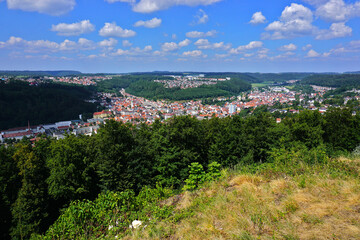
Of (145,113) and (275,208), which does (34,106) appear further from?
(275,208)

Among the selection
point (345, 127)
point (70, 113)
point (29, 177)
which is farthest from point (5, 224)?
point (70, 113)

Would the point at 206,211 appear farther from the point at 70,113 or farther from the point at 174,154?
the point at 70,113

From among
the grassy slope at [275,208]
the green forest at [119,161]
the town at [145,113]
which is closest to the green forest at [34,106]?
the town at [145,113]

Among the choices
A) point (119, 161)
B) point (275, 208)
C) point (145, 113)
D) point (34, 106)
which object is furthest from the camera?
point (145, 113)

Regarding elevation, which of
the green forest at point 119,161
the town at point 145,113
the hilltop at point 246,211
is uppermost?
the hilltop at point 246,211

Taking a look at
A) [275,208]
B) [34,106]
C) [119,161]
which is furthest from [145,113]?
[275,208]

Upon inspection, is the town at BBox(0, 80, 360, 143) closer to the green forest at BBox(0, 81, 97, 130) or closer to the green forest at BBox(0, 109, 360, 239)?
the green forest at BBox(0, 81, 97, 130)

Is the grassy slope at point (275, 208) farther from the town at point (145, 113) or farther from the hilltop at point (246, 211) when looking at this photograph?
the town at point (145, 113)
